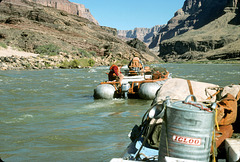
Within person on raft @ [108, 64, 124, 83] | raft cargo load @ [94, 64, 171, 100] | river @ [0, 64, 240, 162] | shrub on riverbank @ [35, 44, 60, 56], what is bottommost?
river @ [0, 64, 240, 162]

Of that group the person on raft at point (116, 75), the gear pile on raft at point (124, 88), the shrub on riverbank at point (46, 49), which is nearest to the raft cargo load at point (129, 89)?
the gear pile on raft at point (124, 88)

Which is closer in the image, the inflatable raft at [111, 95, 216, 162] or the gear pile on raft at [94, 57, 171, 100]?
the inflatable raft at [111, 95, 216, 162]

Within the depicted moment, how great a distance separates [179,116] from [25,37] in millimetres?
89238

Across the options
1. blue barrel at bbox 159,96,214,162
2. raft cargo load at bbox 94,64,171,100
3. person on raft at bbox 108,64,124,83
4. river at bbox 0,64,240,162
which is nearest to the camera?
blue barrel at bbox 159,96,214,162

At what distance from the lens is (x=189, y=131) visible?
9.80 ft

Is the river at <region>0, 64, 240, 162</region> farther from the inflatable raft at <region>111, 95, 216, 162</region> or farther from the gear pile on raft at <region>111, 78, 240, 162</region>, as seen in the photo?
the inflatable raft at <region>111, 95, 216, 162</region>

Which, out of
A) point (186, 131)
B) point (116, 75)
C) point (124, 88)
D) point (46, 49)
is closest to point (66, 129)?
point (186, 131)

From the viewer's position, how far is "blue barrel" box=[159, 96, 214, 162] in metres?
2.97

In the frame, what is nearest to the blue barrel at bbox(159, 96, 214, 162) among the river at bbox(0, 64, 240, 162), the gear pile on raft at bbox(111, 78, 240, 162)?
the gear pile on raft at bbox(111, 78, 240, 162)

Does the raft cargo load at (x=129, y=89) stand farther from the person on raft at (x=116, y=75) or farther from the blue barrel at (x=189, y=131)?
the blue barrel at (x=189, y=131)

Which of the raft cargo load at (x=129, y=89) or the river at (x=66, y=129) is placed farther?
the raft cargo load at (x=129, y=89)

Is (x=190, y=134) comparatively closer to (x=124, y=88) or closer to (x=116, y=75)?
(x=124, y=88)

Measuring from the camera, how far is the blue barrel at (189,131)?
2.97m

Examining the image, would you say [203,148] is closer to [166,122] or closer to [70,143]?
[166,122]
